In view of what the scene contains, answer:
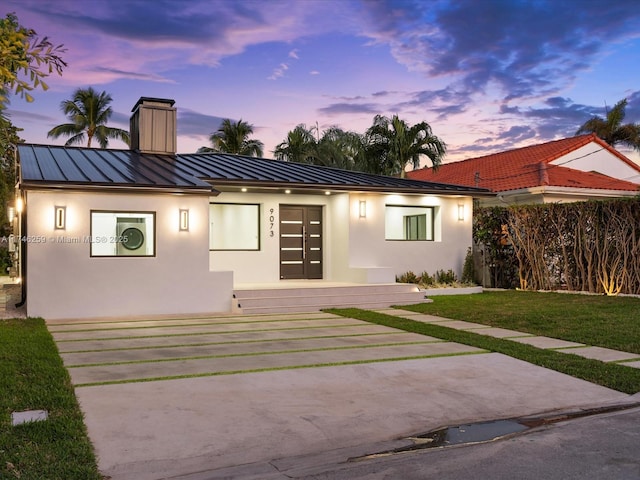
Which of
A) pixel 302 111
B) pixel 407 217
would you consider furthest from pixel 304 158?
pixel 407 217

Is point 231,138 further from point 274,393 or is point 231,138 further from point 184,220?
point 274,393

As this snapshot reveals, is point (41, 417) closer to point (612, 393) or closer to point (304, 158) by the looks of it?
point (612, 393)

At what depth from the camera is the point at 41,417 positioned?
15.8ft

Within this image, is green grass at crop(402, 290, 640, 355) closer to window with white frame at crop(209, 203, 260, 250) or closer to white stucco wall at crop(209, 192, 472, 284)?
white stucco wall at crop(209, 192, 472, 284)

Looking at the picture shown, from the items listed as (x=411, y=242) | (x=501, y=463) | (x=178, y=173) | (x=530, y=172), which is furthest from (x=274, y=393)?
(x=530, y=172)

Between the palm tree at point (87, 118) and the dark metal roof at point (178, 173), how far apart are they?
19.4 meters

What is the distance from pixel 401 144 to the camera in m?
24.5

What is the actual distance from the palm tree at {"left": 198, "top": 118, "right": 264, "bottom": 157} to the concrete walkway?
74.4ft

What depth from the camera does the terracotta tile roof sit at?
20945mm

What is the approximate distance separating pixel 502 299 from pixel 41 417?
1131cm

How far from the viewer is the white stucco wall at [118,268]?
11.4 meters

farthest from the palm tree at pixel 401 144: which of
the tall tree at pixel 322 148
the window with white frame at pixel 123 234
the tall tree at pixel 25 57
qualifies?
the tall tree at pixel 25 57

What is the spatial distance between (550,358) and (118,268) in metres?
8.24

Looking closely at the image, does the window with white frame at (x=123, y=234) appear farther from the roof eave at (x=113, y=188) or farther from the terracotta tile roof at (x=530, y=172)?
the terracotta tile roof at (x=530, y=172)
